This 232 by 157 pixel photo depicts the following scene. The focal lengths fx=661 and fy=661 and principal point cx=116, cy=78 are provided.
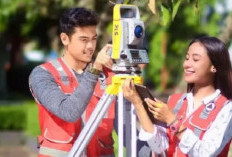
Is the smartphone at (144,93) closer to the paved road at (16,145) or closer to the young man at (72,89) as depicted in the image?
the young man at (72,89)

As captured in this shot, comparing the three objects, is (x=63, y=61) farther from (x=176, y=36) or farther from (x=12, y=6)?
(x=176, y=36)

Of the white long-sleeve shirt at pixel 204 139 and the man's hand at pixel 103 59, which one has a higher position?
the man's hand at pixel 103 59

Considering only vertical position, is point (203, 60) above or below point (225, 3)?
above

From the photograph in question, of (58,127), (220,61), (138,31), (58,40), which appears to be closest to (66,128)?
(58,127)

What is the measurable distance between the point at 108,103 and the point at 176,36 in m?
12.6

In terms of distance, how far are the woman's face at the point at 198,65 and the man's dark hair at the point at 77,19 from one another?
53 cm

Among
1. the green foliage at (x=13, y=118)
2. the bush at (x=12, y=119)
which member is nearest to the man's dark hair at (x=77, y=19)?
the green foliage at (x=13, y=118)

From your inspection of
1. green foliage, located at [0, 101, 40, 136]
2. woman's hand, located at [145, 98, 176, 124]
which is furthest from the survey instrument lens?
green foliage, located at [0, 101, 40, 136]

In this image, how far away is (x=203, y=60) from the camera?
3.28 m

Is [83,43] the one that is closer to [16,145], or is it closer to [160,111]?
[160,111]

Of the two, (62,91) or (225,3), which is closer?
(62,91)

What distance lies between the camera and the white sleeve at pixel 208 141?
306cm

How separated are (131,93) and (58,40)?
1178 cm

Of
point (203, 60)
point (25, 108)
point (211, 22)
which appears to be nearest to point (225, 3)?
point (211, 22)
